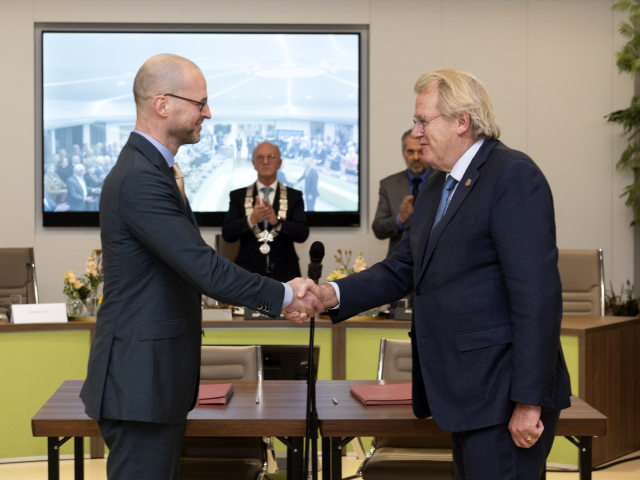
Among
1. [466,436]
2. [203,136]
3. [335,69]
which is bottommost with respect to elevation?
[466,436]

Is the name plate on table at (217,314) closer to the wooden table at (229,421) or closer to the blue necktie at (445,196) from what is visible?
the wooden table at (229,421)

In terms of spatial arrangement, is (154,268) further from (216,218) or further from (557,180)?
(557,180)

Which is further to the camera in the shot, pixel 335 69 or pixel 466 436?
pixel 335 69

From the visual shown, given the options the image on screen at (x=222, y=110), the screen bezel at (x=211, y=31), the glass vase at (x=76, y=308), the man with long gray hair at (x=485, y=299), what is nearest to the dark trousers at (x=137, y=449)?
the man with long gray hair at (x=485, y=299)

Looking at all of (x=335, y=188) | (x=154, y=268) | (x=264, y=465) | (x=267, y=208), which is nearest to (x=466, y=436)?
(x=154, y=268)

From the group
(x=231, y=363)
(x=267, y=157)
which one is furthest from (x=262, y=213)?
(x=231, y=363)

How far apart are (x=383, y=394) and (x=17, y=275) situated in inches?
134

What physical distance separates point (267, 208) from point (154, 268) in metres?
2.64

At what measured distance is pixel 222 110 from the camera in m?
6.35

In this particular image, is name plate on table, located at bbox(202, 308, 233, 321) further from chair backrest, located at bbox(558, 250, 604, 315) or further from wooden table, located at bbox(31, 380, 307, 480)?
chair backrest, located at bbox(558, 250, 604, 315)

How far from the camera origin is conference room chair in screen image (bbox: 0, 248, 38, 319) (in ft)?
15.7

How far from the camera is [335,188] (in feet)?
21.0

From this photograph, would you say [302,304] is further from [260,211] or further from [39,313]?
[39,313]

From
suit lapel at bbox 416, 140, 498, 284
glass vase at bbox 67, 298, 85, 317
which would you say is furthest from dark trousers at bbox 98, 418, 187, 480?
glass vase at bbox 67, 298, 85, 317
